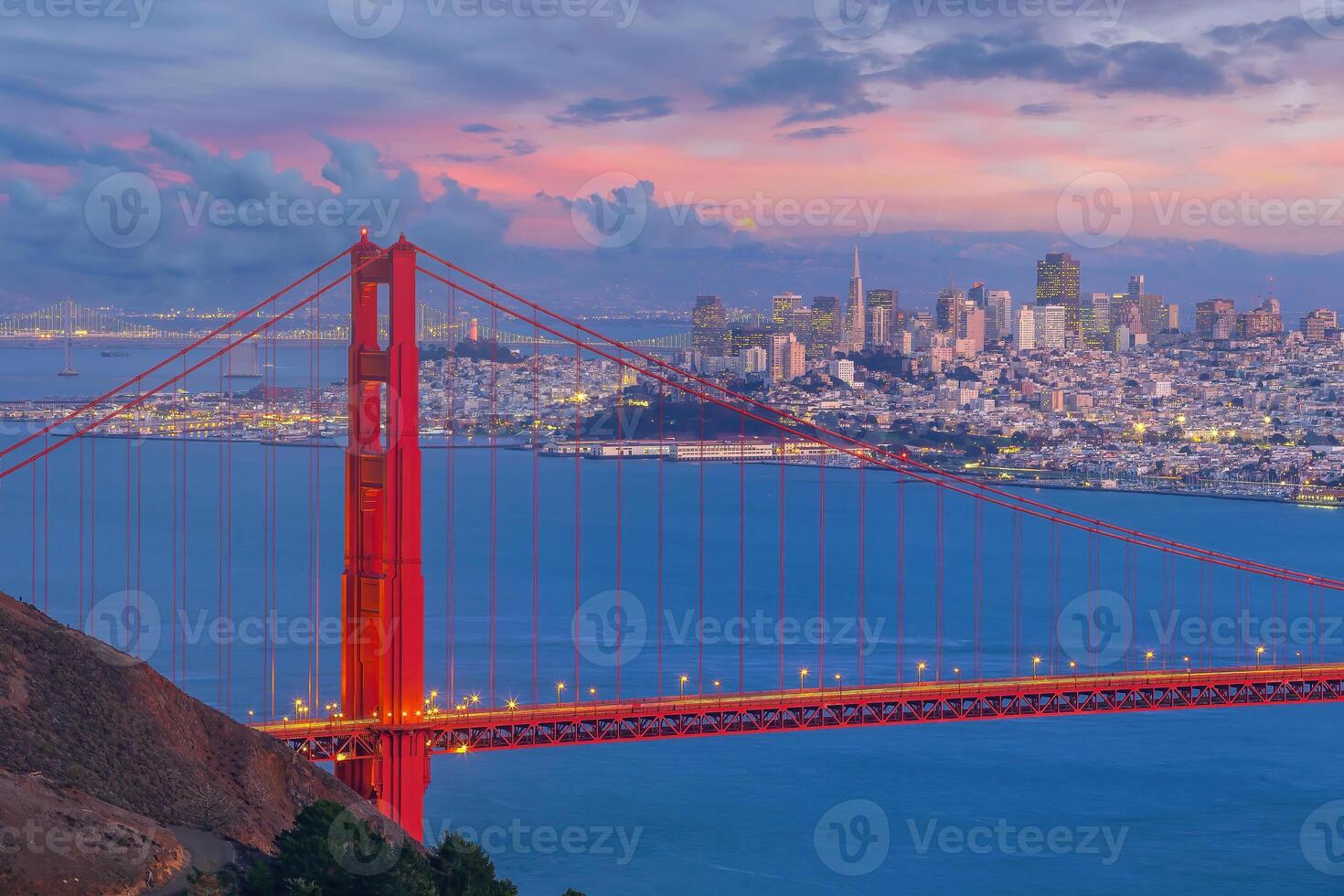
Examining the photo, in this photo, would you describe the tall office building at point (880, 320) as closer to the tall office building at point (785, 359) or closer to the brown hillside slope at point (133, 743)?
the tall office building at point (785, 359)

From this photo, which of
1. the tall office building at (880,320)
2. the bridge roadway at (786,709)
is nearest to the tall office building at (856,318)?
the tall office building at (880,320)

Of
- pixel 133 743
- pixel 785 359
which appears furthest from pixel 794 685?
pixel 785 359

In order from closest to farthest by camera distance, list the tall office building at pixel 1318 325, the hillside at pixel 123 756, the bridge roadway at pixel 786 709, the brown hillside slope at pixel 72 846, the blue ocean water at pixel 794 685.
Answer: the brown hillside slope at pixel 72 846 → the hillside at pixel 123 756 → the bridge roadway at pixel 786 709 → the blue ocean water at pixel 794 685 → the tall office building at pixel 1318 325

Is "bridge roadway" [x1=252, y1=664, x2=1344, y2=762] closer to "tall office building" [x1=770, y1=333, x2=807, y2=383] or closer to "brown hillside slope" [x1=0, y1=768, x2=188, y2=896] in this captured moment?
"brown hillside slope" [x1=0, y1=768, x2=188, y2=896]

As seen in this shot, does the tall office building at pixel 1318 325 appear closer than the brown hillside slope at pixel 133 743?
No

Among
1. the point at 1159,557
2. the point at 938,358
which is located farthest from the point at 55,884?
the point at 938,358

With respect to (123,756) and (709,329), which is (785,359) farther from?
(123,756)
